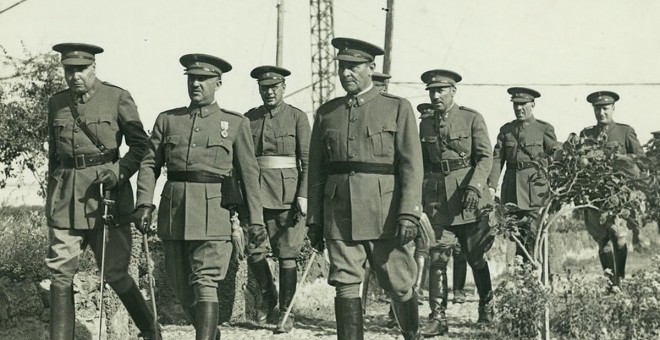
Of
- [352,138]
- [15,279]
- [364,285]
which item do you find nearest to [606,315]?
[352,138]

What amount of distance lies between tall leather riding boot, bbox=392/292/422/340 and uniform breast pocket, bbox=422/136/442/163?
7.58 ft

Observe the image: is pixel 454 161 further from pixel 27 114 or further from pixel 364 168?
pixel 27 114

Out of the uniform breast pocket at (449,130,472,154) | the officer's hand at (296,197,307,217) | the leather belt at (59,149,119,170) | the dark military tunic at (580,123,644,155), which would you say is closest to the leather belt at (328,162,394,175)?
the leather belt at (59,149,119,170)

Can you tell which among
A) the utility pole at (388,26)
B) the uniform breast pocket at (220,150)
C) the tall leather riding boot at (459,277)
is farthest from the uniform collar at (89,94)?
the utility pole at (388,26)

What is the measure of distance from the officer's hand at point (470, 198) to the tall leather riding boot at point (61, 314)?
360 cm

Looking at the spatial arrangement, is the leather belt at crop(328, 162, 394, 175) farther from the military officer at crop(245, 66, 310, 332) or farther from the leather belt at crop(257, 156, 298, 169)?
the leather belt at crop(257, 156, 298, 169)

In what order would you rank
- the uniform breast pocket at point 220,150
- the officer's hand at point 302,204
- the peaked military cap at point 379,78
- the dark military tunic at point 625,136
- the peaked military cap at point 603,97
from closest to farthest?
the uniform breast pocket at point 220,150, the officer's hand at point 302,204, the peaked military cap at point 379,78, the dark military tunic at point 625,136, the peaked military cap at point 603,97

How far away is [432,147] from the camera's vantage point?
32.3ft

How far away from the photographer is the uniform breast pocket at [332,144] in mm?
7500

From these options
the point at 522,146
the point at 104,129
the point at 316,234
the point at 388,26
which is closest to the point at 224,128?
the point at 104,129

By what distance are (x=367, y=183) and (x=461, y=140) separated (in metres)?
2.50

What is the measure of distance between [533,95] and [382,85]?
1.90 metres

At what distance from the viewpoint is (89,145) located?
312 inches

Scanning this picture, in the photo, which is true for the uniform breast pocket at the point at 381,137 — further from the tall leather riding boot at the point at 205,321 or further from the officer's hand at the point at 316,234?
the tall leather riding boot at the point at 205,321
